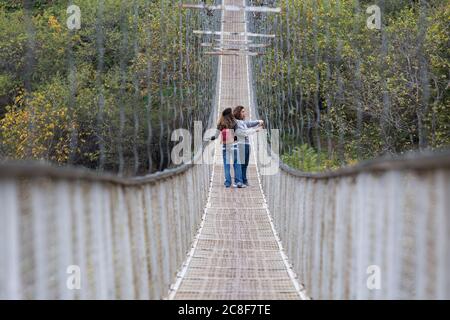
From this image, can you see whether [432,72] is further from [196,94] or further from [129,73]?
[129,73]

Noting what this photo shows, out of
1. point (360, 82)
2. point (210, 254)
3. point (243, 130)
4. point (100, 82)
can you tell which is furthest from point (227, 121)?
point (100, 82)

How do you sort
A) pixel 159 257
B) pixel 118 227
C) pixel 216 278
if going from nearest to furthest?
1. pixel 118 227
2. pixel 159 257
3. pixel 216 278

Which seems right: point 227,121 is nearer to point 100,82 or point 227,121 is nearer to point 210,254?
point 210,254

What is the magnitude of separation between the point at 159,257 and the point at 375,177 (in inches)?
→ 66.9

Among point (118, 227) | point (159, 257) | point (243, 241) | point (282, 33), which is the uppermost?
point (282, 33)

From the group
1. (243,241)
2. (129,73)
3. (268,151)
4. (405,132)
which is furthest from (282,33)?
(243,241)

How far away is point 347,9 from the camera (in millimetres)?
27469

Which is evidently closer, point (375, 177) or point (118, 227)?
point (375, 177)

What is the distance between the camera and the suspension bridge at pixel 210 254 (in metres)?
2.40

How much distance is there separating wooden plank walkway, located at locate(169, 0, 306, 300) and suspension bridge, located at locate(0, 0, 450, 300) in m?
0.02

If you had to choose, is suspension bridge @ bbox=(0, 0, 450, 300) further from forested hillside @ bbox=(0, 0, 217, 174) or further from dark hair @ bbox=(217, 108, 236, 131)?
forested hillside @ bbox=(0, 0, 217, 174)

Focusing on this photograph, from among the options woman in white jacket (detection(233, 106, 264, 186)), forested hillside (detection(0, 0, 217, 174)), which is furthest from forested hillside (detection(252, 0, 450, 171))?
woman in white jacket (detection(233, 106, 264, 186))

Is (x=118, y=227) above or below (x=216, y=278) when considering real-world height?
above

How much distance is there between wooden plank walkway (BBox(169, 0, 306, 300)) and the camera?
512 centimetres
